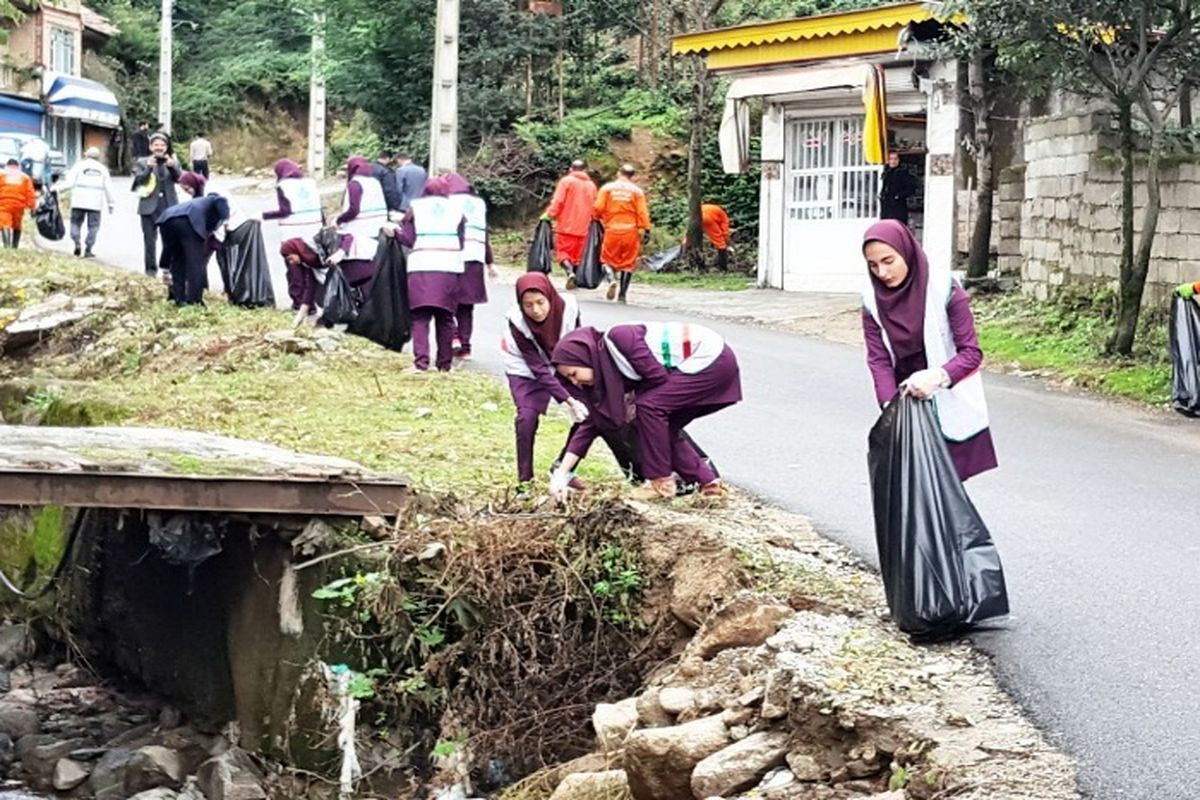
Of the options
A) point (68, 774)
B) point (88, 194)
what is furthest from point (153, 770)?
point (88, 194)

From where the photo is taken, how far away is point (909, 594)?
612cm

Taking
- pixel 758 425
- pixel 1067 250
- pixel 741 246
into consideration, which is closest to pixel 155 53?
pixel 741 246

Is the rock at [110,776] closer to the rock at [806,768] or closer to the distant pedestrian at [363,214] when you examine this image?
the rock at [806,768]

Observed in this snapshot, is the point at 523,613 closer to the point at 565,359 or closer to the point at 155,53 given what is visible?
the point at 565,359

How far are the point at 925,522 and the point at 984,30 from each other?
30.8 ft

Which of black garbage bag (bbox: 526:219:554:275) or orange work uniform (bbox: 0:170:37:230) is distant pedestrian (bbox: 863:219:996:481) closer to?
black garbage bag (bbox: 526:219:554:275)

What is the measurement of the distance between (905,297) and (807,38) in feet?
49.0

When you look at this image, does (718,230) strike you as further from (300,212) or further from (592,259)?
(300,212)

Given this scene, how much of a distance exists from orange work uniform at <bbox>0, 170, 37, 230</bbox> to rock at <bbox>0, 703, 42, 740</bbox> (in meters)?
12.9

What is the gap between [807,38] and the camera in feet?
68.2

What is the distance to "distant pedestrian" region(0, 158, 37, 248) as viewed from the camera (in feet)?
71.5

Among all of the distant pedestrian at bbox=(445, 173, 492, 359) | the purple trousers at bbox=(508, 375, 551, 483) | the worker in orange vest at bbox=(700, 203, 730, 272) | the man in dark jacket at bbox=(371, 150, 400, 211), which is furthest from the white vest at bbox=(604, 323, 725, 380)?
the worker in orange vest at bbox=(700, 203, 730, 272)

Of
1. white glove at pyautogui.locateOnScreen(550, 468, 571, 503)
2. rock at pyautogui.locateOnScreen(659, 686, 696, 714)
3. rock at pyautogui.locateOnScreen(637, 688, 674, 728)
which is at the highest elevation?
white glove at pyautogui.locateOnScreen(550, 468, 571, 503)

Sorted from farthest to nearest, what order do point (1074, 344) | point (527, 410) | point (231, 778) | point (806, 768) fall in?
point (1074, 344) → point (231, 778) → point (527, 410) → point (806, 768)
